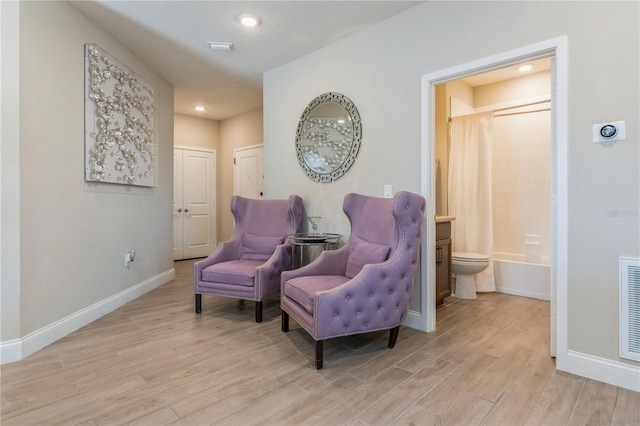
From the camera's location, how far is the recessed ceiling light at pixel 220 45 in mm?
3318

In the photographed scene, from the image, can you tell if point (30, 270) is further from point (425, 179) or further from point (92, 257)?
point (425, 179)

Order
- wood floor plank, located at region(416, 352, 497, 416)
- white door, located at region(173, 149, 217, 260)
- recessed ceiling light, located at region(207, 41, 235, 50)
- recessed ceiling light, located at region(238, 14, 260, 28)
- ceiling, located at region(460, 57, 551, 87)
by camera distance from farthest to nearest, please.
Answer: white door, located at region(173, 149, 217, 260) < ceiling, located at region(460, 57, 551, 87) < recessed ceiling light, located at region(207, 41, 235, 50) < recessed ceiling light, located at region(238, 14, 260, 28) < wood floor plank, located at region(416, 352, 497, 416)

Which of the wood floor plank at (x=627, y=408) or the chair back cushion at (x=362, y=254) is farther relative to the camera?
the chair back cushion at (x=362, y=254)

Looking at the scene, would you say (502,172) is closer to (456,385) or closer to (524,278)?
(524,278)

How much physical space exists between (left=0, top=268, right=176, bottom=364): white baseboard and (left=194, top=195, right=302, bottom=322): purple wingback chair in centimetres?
86

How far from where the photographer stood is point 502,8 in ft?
7.36

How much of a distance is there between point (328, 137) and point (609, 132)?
223cm

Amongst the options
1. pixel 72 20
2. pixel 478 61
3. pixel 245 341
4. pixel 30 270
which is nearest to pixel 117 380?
pixel 245 341

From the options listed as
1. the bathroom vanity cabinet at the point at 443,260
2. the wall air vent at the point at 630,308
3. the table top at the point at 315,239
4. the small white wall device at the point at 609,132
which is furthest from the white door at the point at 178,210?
the wall air vent at the point at 630,308

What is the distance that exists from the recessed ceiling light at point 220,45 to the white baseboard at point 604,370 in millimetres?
3793

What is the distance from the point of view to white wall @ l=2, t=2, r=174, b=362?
224 centimetres

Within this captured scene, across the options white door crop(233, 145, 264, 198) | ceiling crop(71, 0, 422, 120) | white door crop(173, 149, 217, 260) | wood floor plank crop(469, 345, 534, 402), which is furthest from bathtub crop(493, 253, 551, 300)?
white door crop(173, 149, 217, 260)

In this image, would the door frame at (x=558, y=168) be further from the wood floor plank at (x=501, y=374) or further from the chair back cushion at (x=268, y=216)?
the chair back cushion at (x=268, y=216)

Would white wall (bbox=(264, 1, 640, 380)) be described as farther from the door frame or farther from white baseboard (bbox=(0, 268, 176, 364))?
white baseboard (bbox=(0, 268, 176, 364))
